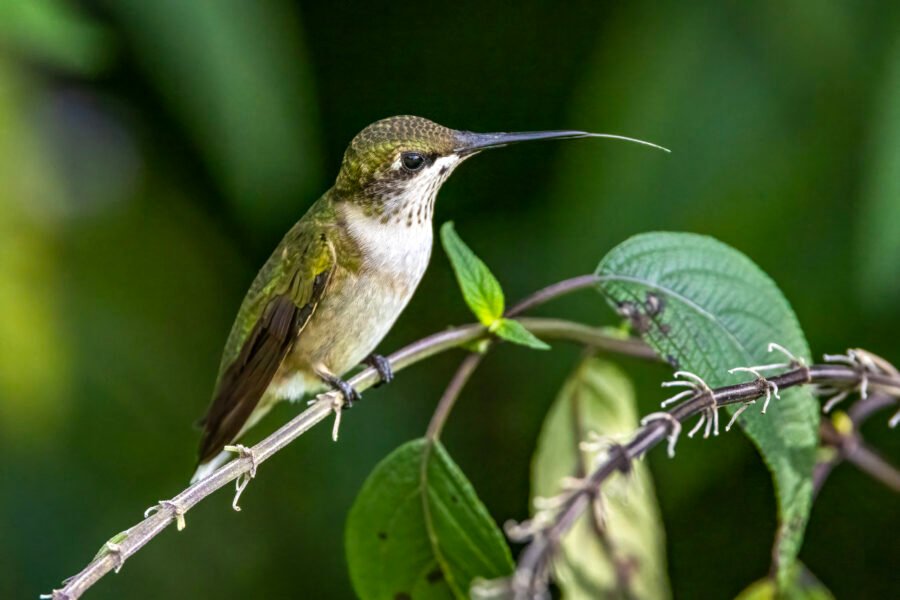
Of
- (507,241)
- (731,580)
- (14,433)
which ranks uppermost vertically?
(507,241)

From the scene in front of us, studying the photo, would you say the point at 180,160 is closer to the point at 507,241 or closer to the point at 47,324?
the point at 47,324

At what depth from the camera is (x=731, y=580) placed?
10.0 feet

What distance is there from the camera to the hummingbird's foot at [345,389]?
1.56m

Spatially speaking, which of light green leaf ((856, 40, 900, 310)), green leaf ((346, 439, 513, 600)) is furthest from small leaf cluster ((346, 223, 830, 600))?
light green leaf ((856, 40, 900, 310))

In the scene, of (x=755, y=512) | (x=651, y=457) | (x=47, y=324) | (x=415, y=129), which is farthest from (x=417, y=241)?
(x=755, y=512)

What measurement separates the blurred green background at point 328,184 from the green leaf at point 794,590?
0.67m

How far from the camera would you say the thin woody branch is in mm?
987

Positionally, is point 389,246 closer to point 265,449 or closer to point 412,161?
point 412,161

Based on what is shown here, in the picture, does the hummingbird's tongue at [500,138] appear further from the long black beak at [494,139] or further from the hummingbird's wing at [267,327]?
the hummingbird's wing at [267,327]

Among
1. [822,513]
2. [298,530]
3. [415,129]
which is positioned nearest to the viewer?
[415,129]

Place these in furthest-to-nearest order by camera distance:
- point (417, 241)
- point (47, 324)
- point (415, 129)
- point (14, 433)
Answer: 1. point (14, 433)
2. point (47, 324)
3. point (417, 241)
4. point (415, 129)

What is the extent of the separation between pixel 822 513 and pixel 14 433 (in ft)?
6.60

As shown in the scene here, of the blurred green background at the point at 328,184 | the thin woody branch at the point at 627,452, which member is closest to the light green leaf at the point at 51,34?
the blurred green background at the point at 328,184

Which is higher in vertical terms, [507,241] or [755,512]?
[507,241]
